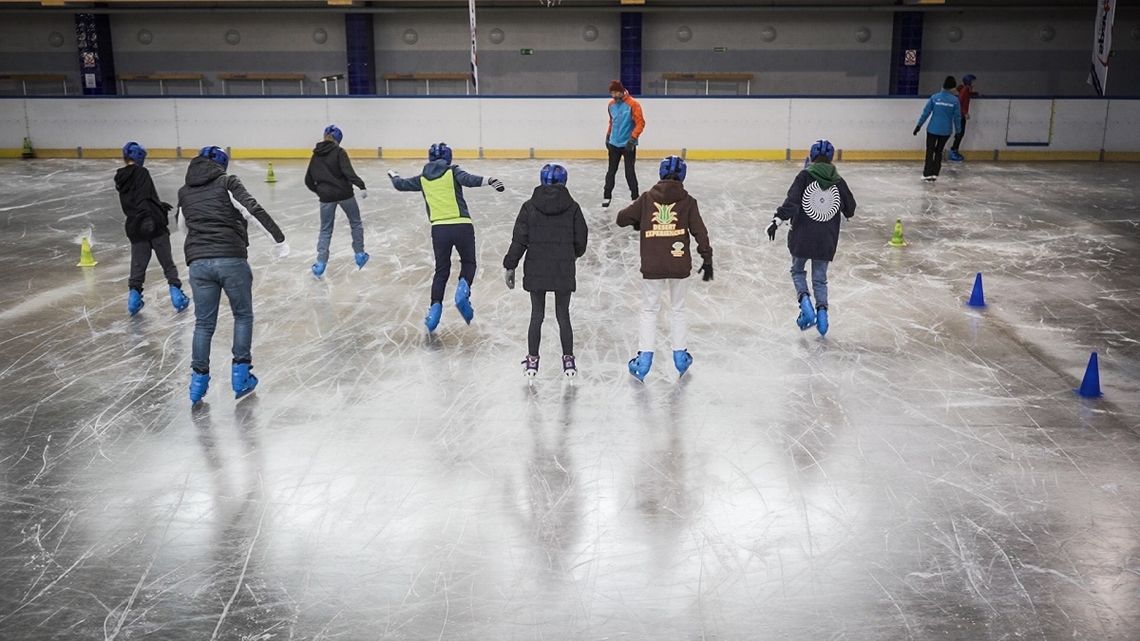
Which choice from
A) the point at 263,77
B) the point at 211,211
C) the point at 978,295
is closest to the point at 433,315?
the point at 211,211

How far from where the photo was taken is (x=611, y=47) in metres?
27.8

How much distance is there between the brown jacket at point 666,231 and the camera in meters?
7.68

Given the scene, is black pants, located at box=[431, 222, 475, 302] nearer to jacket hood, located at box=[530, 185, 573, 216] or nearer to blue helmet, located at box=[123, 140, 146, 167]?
jacket hood, located at box=[530, 185, 573, 216]

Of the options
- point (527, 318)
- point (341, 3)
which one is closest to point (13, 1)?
point (341, 3)

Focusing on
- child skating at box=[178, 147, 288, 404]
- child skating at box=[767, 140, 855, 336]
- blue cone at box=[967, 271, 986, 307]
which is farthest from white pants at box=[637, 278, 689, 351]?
blue cone at box=[967, 271, 986, 307]

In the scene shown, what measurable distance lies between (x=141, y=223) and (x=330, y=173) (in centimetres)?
204

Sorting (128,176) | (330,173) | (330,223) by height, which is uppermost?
(128,176)

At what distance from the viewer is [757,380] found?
8.11 metres

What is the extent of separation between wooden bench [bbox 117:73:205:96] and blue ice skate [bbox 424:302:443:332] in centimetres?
2161

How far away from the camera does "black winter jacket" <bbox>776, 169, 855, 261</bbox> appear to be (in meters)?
8.80

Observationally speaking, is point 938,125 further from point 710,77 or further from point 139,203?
point 139,203

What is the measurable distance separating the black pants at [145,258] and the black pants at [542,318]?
403 cm

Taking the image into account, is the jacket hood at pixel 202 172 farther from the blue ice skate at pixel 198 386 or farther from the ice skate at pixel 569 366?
the ice skate at pixel 569 366

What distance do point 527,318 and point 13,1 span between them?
72.4 ft
